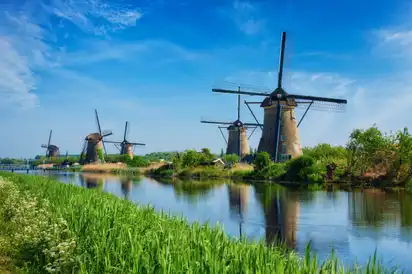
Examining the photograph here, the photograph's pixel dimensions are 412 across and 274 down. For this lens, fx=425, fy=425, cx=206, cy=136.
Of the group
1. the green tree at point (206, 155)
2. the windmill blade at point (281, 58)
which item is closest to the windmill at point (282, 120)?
the windmill blade at point (281, 58)

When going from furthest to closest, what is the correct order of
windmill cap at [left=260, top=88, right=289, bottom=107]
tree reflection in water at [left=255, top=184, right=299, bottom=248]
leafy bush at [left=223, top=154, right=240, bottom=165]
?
1. leafy bush at [left=223, top=154, right=240, bottom=165]
2. windmill cap at [left=260, top=88, right=289, bottom=107]
3. tree reflection in water at [left=255, top=184, right=299, bottom=248]

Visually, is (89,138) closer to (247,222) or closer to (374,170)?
(374,170)

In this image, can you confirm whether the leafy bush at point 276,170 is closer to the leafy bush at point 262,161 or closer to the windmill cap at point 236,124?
the leafy bush at point 262,161

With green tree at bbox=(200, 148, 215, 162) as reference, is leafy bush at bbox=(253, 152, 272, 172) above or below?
below

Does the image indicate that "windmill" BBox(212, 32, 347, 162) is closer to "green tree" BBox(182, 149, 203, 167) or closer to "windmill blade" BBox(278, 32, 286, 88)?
"windmill blade" BBox(278, 32, 286, 88)

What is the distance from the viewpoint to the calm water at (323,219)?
33.0ft

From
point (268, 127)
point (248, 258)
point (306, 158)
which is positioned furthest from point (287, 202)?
point (268, 127)

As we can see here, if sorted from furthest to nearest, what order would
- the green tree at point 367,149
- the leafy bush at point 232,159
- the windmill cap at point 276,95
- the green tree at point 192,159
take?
1. the leafy bush at point 232,159
2. the green tree at point 192,159
3. the windmill cap at point 276,95
4. the green tree at point 367,149

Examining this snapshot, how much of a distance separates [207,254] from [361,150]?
2862 centimetres

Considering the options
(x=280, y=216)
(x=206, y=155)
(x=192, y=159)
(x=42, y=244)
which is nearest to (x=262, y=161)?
(x=192, y=159)

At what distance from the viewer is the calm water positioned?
33.0 ft

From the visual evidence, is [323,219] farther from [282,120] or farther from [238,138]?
[238,138]

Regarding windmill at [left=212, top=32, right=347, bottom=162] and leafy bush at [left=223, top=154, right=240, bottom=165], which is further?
leafy bush at [left=223, top=154, right=240, bottom=165]

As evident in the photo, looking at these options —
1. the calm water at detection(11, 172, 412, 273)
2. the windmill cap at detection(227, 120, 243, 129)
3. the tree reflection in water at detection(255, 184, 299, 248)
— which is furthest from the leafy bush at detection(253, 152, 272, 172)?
the windmill cap at detection(227, 120, 243, 129)
